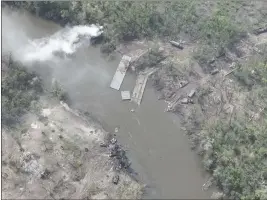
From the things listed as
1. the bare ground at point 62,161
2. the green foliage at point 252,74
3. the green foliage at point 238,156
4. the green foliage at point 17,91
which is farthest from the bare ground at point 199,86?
the green foliage at point 17,91

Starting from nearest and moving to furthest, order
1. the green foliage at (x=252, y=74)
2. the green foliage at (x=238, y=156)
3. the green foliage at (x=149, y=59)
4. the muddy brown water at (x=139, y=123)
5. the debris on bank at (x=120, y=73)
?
the green foliage at (x=238, y=156)
the muddy brown water at (x=139, y=123)
the debris on bank at (x=120, y=73)
the green foliage at (x=252, y=74)
the green foliage at (x=149, y=59)

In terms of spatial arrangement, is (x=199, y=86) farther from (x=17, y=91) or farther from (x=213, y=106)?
(x=17, y=91)

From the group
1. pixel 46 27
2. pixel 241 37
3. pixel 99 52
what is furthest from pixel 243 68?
pixel 46 27

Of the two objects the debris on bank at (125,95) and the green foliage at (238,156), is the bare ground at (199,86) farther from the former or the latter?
the debris on bank at (125,95)

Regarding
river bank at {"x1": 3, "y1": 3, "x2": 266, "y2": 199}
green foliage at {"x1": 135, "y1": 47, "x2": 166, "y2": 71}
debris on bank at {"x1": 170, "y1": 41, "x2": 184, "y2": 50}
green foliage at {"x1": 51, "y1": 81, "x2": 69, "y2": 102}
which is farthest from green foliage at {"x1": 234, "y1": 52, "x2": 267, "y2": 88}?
green foliage at {"x1": 51, "y1": 81, "x2": 69, "y2": 102}

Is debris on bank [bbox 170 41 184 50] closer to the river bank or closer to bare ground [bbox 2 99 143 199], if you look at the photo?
the river bank

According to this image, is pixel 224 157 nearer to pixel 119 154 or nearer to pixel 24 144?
pixel 119 154
